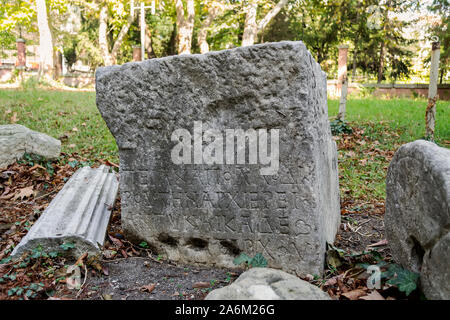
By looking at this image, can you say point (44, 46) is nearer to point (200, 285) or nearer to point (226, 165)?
point (226, 165)

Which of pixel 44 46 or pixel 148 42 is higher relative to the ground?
pixel 148 42

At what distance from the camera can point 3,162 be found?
17.0ft

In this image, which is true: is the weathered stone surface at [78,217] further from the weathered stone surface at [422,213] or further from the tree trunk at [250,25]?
the tree trunk at [250,25]

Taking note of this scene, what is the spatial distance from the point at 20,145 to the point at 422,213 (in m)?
5.13

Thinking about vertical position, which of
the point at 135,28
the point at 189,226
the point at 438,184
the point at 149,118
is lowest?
the point at 189,226

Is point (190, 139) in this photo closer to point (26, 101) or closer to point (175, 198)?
point (175, 198)

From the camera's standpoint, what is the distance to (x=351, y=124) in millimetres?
8719

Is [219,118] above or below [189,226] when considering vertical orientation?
above

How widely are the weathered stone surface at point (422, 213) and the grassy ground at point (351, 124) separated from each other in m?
2.45

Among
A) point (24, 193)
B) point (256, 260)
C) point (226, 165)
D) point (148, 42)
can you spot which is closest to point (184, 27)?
point (148, 42)

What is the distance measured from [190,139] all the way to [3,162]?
344cm

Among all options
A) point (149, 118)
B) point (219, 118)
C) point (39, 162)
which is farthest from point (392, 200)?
point (39, 162)

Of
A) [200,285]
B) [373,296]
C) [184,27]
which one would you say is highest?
[184,27]

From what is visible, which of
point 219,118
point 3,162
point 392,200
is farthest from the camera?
point 3,162
